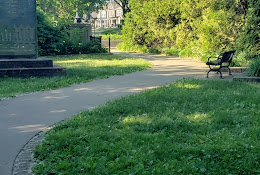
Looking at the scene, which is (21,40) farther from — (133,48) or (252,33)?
(133,48)

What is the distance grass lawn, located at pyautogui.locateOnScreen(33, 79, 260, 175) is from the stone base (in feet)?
17.1

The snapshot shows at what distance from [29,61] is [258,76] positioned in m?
7.95

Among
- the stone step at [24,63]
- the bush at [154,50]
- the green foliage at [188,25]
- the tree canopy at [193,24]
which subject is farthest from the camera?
the bush at [154,50]

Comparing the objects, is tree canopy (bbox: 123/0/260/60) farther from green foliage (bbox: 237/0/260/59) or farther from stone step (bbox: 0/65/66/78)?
stone step (bbox: 0/65/66/78)

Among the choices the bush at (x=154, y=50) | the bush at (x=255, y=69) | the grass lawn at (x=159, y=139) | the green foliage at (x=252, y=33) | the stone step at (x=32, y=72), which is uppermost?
the green foliage at (x=252, y=33)

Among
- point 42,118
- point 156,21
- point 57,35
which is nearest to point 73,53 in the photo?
point 57,35

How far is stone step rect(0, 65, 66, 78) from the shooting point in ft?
39.7

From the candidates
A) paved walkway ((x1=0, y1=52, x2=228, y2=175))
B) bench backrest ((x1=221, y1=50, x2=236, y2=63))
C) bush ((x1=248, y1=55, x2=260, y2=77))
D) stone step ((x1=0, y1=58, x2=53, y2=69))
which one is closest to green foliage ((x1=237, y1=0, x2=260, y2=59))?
bench backrest ((x1=221, y1=50, x2=236, y2=63))

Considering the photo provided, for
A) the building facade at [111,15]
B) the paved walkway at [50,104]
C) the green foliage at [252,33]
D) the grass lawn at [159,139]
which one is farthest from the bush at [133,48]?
the building facade at [111,15]

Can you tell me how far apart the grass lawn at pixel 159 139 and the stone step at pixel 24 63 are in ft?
18.6

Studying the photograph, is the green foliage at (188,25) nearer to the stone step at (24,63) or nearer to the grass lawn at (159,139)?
the grass lawn at (159,139)

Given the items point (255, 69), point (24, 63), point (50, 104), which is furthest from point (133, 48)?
point (50, 104)

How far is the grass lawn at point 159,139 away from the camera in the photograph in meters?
4.39

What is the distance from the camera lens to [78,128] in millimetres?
6016
